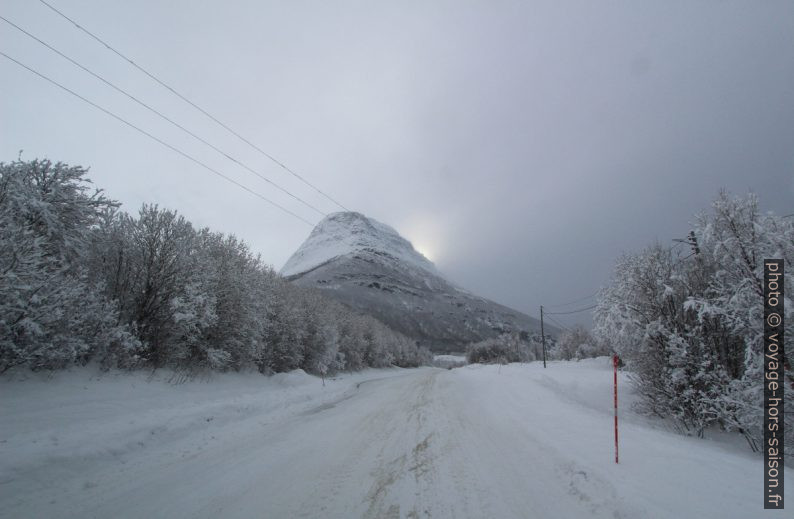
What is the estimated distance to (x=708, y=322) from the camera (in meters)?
11.4

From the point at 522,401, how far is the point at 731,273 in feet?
26.3

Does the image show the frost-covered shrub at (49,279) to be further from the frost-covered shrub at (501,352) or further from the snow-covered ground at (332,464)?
the frost-covered shrub at (501,352)

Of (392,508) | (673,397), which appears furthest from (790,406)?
(392,508)

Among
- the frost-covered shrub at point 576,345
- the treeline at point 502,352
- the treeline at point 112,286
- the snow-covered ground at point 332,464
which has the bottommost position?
the treeline at point 502,352

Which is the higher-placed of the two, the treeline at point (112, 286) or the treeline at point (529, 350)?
the treeline at point (112, 286)

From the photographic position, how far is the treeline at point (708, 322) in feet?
30.5

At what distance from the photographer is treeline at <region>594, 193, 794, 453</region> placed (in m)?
9.28

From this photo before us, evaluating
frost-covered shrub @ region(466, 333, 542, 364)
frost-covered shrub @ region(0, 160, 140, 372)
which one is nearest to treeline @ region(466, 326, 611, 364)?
frost-covered shrub @ region(466, 333, 542, 364)

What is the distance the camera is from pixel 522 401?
43.0 feet

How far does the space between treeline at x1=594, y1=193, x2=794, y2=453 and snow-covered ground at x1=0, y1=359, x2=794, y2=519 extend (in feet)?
5.28

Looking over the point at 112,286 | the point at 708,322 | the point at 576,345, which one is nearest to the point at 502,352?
the point at 576,345

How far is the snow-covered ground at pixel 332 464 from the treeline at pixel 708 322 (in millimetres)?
1611

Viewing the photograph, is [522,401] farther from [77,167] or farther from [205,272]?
[77,167]

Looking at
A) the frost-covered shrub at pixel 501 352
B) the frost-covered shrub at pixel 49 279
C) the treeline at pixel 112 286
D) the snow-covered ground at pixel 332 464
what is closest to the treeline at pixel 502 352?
the frost-covered shrub at pixel 501 352
